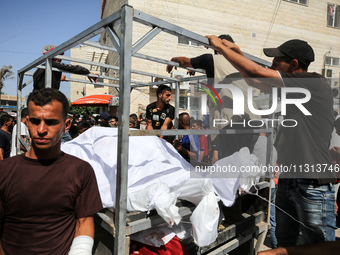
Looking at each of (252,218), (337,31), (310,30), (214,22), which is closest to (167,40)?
(214,22)

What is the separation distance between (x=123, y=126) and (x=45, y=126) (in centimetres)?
48

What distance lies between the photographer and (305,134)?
2.04 metres

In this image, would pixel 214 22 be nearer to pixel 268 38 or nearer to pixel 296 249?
pixel 268 38

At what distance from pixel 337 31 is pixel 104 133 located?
21011mm

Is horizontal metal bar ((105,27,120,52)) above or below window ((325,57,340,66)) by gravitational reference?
below

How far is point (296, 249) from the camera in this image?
4.93 feet

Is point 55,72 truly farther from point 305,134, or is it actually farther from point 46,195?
point 305,134

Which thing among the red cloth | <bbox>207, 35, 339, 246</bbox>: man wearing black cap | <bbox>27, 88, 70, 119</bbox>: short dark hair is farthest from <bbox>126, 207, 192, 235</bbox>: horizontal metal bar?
<bbox>207, 35, 339, 246</bbox>: man wearing black cap

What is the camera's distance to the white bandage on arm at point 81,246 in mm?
1432

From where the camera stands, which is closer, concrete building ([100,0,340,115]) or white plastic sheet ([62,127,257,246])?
white plastic sheet ([62,127,257,246])

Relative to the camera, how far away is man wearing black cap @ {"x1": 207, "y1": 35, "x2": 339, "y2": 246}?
1904 millimetres

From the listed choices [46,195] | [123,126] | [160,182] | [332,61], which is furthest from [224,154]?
[332,61]

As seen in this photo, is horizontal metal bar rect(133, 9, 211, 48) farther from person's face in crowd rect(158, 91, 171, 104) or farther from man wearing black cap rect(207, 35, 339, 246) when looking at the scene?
person's face in crowd rect(158, 91, 171, 104)
